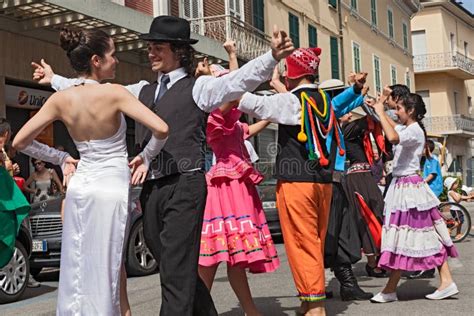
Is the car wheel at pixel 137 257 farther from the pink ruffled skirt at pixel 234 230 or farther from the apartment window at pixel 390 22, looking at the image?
the apartment window at pixel 390 22

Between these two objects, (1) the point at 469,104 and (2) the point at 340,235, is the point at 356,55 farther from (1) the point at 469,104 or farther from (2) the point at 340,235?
(2) the point at 340,235

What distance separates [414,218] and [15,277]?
4.22 metres

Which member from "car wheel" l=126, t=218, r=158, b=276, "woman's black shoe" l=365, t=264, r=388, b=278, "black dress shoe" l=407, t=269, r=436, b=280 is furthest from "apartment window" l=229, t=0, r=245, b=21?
"black dress shoe" l=407, t=269, r=436, b=280

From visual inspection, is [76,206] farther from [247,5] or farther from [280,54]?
[247,5]

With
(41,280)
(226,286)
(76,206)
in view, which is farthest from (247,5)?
(76,206)

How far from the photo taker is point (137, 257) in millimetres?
10117

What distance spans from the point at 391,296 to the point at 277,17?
21.3m

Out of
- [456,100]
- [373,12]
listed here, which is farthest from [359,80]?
[456,100]

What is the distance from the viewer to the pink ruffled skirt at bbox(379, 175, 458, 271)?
6.86 m

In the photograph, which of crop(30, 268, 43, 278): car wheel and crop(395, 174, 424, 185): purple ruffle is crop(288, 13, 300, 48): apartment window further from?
crop(395, 174, 424, 185): purple ruffle

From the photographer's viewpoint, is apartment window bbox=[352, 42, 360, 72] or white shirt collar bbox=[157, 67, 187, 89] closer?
white shirt collar bbox=[157, 67, 187, 89]

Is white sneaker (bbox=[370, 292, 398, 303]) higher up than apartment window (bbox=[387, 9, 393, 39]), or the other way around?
apartment window (bbox=[387, 9, 393, 39])

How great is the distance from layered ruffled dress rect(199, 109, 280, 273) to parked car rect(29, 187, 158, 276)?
4121mm

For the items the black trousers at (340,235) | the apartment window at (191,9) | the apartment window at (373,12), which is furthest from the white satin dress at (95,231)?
the apartment window at (373,12)
